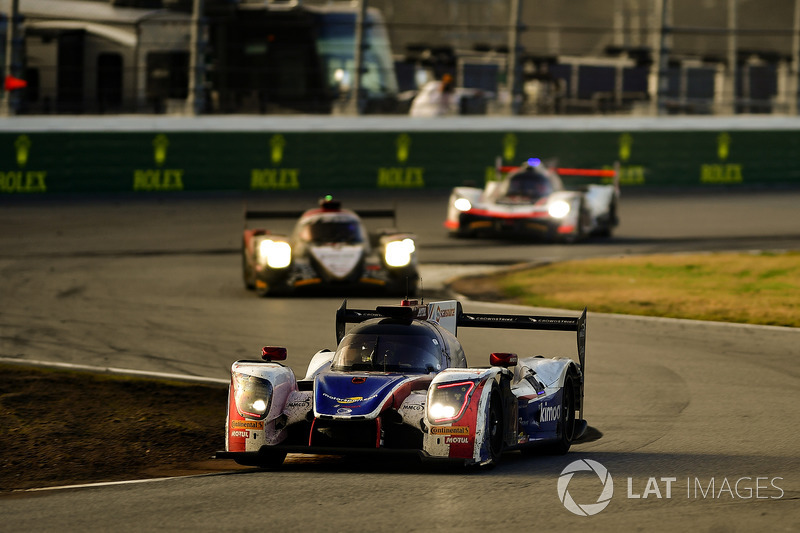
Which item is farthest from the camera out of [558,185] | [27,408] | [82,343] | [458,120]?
[458,120]

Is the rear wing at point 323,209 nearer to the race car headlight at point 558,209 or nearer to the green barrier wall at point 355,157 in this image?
the race car headlight at point 558,209

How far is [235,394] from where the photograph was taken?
8711 mm

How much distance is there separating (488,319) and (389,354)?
134cm

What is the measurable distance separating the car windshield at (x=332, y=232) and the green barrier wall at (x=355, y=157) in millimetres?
10539

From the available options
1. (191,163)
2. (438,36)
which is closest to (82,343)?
(191,163)

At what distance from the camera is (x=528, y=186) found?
2400cm

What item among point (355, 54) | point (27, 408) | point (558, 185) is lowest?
point (27, 408)

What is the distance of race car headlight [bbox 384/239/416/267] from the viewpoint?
1767cm

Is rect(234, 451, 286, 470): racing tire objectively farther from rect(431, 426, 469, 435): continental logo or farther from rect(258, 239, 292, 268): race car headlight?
rect(258, 239, 292, 268): race car headlight

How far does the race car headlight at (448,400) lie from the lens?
27.0 ft

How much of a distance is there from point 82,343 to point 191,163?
1417cm

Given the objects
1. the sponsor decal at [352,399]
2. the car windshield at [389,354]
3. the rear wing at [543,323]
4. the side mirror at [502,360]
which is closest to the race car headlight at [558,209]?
the rear wing at [543,323]

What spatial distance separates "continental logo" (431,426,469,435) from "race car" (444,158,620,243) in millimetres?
15588

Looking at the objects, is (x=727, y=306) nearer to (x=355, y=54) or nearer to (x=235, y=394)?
(x=235, y=394)
